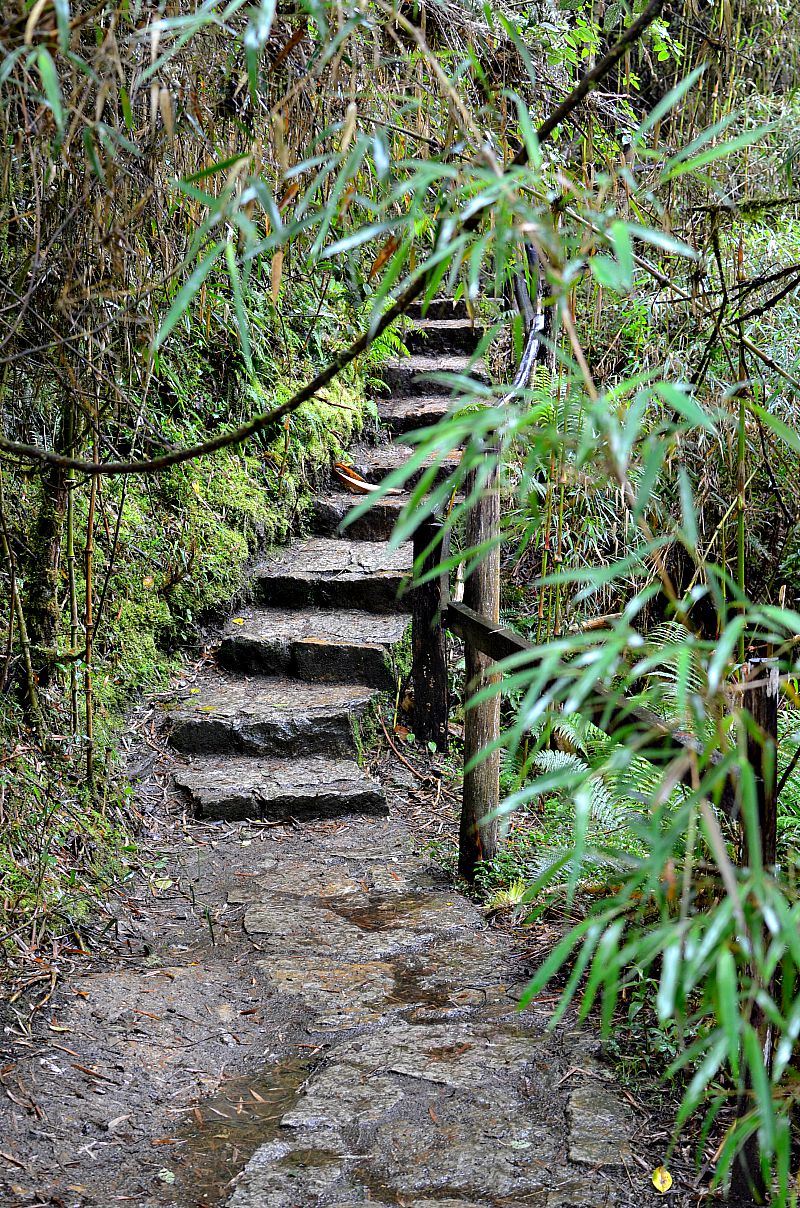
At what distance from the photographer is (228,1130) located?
213 centimetres

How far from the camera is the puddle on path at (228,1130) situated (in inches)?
76.1

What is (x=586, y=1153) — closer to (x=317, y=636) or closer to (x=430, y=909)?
(x=430, y=909)

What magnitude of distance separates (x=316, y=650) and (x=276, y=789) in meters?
0.81

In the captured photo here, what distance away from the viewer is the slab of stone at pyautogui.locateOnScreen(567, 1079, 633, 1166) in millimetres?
1968

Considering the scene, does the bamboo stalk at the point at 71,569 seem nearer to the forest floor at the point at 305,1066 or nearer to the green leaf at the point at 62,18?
the forest floor at the point at 305,1066

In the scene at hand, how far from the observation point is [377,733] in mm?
4250

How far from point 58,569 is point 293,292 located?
291 centimetres

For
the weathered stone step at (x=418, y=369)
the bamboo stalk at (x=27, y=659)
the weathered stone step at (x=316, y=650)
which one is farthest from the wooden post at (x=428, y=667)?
the weathered stone step at (x=418, y=369)

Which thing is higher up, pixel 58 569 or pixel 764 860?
pixel 58 569

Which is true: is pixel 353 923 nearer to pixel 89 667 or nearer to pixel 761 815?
pixel 89 667

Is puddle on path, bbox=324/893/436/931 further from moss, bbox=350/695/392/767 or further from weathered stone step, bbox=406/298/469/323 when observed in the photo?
weathered stone step, bbox=406/298/469/323

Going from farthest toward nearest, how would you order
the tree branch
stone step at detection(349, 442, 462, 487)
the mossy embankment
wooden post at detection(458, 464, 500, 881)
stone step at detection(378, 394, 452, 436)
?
stone step at detection(378, 394, 452, 436) < stone step at detection(349, 442, 462, 487) < wooden post at detection(458, 464, 500, 881) < the mossy embankment < the tree branch

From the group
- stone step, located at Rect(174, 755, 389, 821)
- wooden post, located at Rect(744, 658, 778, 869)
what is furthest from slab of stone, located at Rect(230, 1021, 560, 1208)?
stone step, located at Rect(174, 755, 389, 821)

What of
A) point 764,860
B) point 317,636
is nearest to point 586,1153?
point 764,860
